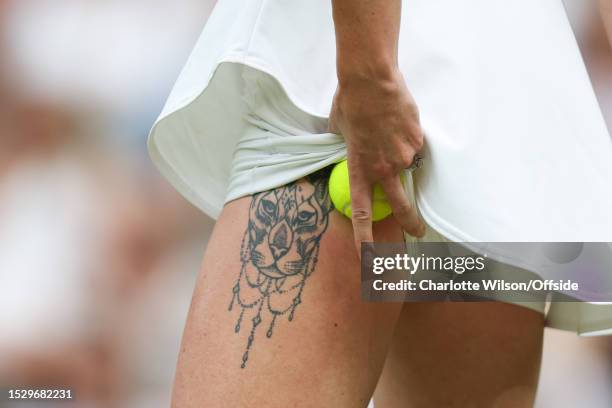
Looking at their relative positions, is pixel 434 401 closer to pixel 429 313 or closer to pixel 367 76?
pixel 429 313

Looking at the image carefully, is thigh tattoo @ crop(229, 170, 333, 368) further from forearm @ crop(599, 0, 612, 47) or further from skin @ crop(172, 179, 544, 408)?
forearm @ crop(599, 0, 612, 47)

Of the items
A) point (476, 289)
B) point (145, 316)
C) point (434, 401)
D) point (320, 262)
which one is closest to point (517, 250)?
point (320, 262)

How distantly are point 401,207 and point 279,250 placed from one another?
6.1 inches

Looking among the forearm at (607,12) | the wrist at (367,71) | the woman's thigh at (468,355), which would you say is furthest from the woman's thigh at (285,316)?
the forearm at (607,12)

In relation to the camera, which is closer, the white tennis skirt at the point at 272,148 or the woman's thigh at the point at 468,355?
the white tennis skirt at the point at 272,148

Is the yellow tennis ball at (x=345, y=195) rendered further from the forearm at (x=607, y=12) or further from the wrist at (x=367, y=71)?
the forearm at (x=607, y=12)

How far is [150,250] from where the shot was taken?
2332mm

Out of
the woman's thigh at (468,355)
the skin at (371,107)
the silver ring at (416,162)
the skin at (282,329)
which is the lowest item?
the woman's thigh at (468,355)

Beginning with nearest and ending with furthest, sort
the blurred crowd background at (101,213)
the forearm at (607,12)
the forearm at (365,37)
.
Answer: the forearm at (365,37) → the forearm at (607,12) → the blurred crowd background at (101,213)

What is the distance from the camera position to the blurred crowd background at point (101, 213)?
7.23 feet

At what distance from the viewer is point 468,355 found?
1.31 metres

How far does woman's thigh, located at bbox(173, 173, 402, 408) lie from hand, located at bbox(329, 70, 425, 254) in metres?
0.06

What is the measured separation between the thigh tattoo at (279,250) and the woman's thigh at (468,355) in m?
0.37

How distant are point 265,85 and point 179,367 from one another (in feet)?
1.19
